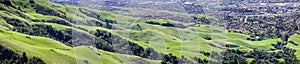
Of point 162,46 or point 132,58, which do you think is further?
point 162,46

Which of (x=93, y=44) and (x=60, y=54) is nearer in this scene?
(x=60, y=54)

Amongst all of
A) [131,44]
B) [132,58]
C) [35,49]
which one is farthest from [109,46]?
[35,49]

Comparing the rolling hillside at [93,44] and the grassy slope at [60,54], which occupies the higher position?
the grassy slope at [60,54]

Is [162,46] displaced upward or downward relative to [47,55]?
downward

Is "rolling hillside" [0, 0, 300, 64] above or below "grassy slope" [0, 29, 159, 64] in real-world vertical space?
below

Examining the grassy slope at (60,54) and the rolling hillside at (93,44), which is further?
the rolling hillside at (93,44)

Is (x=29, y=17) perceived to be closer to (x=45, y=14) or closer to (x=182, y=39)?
(x=45, y=14)

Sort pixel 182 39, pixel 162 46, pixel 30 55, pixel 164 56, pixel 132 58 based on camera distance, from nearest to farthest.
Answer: pixel 30 55
pixel 132 58
pixel 164 56
pixel 162 46
pixel 182 39

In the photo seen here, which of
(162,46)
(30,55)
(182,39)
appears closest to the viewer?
(30,55)

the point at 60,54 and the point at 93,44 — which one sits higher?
the point at 60,54

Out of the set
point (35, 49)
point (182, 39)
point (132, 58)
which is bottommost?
point (182, 39)

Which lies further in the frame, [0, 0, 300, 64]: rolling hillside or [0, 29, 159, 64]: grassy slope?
[0, 0, 300, 64]: rolling hillside
